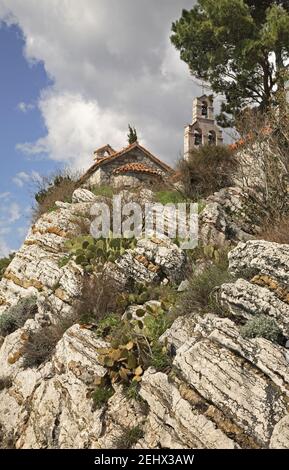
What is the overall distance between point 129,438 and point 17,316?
719 centimetres

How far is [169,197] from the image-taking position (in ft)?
60.3

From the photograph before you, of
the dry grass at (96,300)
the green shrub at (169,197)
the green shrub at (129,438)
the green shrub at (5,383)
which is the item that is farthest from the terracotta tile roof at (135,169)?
the green shrub at (129,438)

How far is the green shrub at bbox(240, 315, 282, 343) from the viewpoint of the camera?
8266 millimetres

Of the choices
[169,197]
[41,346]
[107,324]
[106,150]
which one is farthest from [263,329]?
[106,150]

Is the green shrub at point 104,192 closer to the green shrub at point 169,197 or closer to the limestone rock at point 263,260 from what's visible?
the green shrub at point 169,197

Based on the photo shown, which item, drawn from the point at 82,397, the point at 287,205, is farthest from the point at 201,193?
the point at 82,397

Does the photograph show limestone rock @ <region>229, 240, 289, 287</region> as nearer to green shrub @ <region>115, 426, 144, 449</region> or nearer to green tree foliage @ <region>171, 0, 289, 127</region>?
green shrub @ <region>115, 426, 144, 449</region>

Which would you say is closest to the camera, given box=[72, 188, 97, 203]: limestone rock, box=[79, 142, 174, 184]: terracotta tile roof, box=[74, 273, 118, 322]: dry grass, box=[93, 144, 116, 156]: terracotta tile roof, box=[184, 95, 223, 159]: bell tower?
box=[74, 273, 118, 322]: dry grass

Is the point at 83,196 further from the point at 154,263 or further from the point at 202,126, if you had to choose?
the point at 202,126

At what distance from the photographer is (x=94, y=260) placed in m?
13.9

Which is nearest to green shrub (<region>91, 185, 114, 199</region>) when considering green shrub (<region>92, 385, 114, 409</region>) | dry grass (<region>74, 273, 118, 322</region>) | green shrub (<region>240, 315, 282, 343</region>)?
dry grass (<region>74, 273, 118, 322</region>)

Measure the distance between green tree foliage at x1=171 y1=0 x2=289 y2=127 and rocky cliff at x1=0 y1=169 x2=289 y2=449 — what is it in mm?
11462

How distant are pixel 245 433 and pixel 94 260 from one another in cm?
804

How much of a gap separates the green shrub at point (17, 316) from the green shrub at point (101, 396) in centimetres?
541
